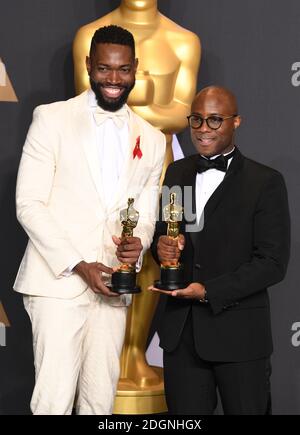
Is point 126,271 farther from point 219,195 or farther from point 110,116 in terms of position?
point 110,116

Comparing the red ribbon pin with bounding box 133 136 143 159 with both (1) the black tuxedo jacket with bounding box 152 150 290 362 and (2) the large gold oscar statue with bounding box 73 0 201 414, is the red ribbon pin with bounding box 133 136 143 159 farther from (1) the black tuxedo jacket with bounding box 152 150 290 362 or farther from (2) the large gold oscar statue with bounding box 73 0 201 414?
(2) the large gold oscar statue with bounding box 73 0 201 414

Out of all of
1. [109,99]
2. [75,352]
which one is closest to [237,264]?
[75,352]

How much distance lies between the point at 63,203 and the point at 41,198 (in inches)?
2.9

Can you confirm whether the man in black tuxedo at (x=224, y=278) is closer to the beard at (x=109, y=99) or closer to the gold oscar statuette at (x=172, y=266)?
the gold oscar statuette at (x=172, y=266)

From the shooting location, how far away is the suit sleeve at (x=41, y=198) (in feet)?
9.70

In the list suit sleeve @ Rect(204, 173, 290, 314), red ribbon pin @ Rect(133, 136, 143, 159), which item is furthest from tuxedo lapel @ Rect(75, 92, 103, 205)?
suit sleeve @ Rect(204, 173, 290, 314)

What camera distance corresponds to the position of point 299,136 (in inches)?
165

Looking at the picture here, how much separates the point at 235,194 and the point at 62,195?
56 cm

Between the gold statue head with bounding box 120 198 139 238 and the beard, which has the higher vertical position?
the beard

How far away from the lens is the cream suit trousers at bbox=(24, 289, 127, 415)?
2.97 metres

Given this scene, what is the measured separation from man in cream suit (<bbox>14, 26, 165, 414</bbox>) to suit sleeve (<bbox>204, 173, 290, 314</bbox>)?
30 centimetres

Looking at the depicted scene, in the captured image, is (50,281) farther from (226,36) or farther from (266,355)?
(226,36)

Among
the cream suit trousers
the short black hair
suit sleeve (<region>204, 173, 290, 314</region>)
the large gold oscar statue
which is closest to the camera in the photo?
suit sleeve (<region>204, 173, 290, 314</region>)

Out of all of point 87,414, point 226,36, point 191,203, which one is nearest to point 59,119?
point 191,203
